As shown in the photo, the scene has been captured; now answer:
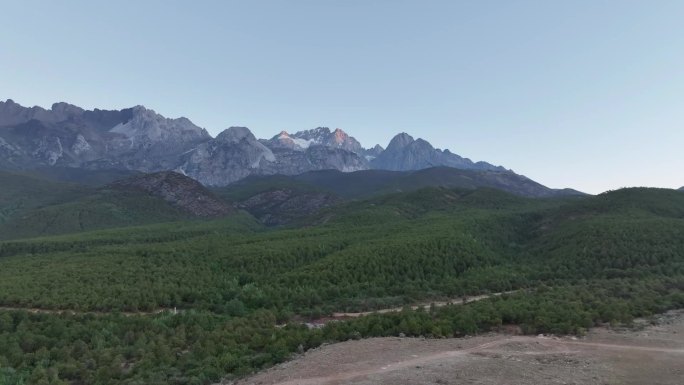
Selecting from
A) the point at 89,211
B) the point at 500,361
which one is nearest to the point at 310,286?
the point at 500,361

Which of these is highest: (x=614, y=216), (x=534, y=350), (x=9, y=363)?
(x=614, y=216)

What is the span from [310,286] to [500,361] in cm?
3712

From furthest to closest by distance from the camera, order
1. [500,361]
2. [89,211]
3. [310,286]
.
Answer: [89,211] → [310,286] → [500,361]

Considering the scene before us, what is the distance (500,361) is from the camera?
2667cm

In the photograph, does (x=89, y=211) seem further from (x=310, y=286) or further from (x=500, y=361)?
(x=500, y=361)

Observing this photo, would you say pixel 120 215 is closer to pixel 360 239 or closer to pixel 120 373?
pixel 360 239

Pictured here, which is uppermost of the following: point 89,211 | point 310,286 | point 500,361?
point 89,211

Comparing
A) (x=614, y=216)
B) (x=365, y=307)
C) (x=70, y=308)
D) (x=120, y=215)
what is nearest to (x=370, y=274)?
(x=365, y=307)

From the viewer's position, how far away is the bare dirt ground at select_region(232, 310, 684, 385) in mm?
24484

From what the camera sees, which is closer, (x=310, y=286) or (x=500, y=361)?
(x=500, y=361)

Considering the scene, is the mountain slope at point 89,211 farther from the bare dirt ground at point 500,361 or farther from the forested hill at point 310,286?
the bare dirt ground at point 500,361

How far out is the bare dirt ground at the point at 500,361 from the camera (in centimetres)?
2448

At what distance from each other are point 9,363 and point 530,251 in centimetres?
7571

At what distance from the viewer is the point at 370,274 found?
66438 millimetres
